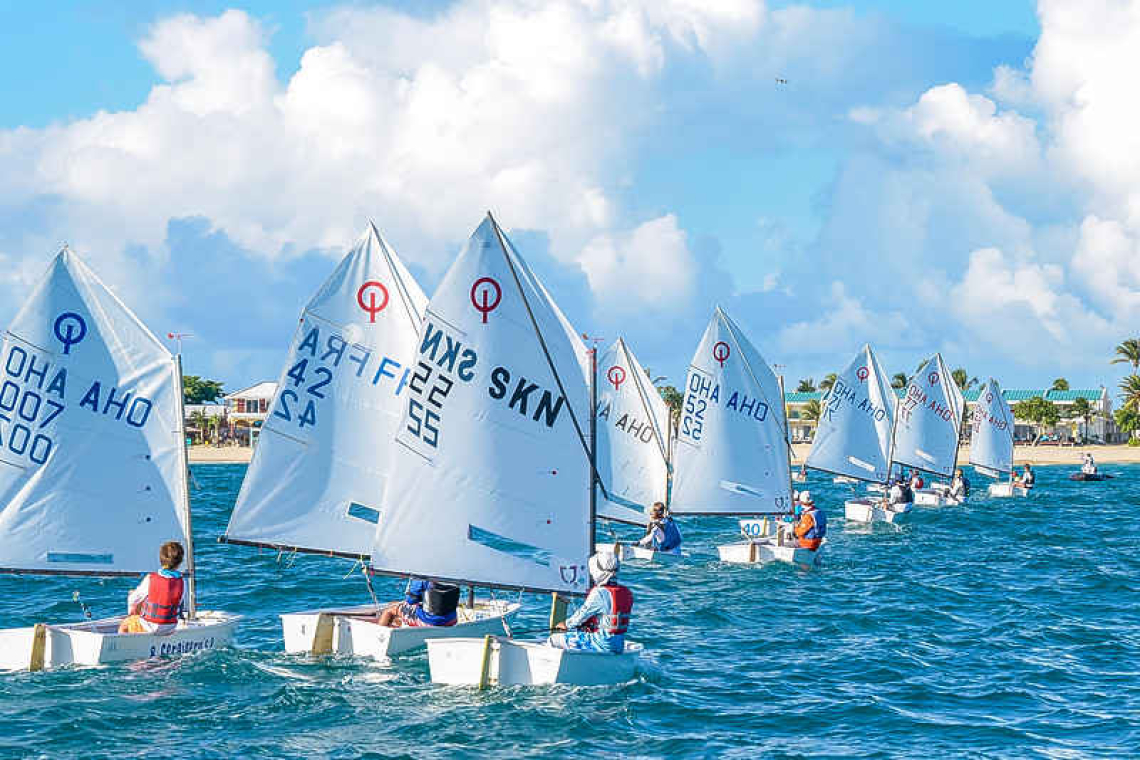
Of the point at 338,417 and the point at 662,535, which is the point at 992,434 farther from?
the point at 338,417

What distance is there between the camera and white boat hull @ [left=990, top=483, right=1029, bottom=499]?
64.4 metres

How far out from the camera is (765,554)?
3328 cm

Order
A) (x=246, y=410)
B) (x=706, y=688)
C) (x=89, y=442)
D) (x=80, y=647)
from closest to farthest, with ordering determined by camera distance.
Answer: (x=80, y=647) < (x=706, y=688) < (x=89, y=442) < (x=246, y=410)

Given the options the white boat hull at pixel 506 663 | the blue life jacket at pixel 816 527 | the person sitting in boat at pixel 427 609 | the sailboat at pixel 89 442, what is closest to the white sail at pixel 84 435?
the sailboat at pixel 89 442

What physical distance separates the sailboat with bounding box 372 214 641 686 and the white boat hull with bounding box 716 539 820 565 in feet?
49.2

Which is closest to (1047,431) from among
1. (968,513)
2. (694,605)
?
(968,513)

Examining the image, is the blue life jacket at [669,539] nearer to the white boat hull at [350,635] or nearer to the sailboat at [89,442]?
the white boat hull at [350,635]

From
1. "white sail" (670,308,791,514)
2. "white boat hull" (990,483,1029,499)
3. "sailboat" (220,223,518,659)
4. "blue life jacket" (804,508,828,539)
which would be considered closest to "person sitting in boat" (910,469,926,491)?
"white boat hull" (990,483,1029,499)

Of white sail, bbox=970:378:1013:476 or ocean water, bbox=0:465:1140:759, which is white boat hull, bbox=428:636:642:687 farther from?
white sail, bbox=970:378:1013:476

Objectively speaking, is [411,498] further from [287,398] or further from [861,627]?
[861,627]

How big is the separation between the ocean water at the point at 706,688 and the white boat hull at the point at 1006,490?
34.4 metres

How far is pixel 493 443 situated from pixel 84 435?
669 centimetres

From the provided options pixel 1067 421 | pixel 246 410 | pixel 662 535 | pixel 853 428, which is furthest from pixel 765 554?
pixel 1067 421

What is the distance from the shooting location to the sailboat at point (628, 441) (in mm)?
37031
